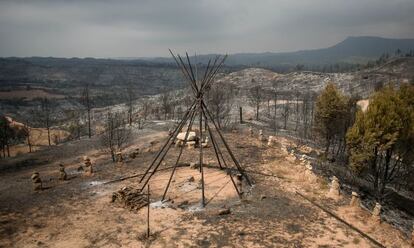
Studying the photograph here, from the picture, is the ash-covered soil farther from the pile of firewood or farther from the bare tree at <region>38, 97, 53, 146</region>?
the bare tree at <region>38, 97, 53, 146</region>

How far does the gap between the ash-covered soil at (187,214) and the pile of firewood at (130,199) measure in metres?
0.32

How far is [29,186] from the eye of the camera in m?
17.4

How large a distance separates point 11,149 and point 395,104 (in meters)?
43.8

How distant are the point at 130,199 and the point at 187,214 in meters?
2.74

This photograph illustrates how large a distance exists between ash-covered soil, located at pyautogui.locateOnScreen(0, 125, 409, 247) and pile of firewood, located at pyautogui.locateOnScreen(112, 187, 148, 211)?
32 cm

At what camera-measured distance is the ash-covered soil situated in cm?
1128

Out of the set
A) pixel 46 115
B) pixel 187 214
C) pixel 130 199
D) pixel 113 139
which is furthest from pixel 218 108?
pixel 46 115

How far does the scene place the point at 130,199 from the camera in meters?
14.1

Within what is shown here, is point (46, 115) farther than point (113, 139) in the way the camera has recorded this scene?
Yes

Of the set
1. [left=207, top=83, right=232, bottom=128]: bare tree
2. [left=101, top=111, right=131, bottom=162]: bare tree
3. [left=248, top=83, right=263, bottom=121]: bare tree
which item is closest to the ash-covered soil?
[left=101, top=111, right=131, bottom=162]: bare tree

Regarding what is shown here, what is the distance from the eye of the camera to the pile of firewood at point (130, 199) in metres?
13.8

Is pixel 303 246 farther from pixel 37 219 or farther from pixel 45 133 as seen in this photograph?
pixel 45 133

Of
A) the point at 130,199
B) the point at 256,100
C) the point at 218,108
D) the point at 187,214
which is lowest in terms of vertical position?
the point at 187,214

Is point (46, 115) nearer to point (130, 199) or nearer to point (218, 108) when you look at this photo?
point (218, 108)
